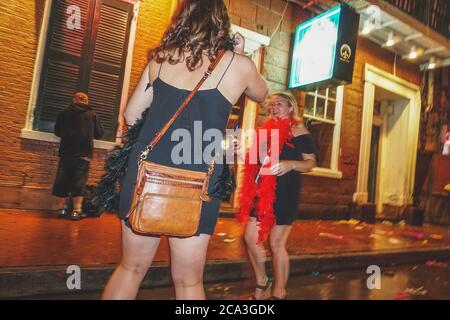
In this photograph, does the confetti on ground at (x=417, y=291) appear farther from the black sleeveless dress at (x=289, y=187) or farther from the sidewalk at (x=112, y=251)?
the black sleeveless dress at (x=289, y=187)

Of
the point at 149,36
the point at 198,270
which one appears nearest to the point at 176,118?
the point at 198,270

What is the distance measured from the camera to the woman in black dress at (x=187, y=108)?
1736 mm

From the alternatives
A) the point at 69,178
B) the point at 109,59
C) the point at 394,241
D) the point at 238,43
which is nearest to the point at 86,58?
the point at 109,59

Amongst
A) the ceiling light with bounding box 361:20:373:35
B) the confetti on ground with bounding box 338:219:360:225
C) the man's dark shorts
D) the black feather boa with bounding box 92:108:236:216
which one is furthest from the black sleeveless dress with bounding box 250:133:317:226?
the ceiling light with bounding box 361:20:373:35

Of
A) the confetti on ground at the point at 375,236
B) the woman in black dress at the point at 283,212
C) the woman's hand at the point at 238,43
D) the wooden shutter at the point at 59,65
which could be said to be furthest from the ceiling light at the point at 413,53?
the woman's hand at the point at 238,43

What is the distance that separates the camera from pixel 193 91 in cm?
170

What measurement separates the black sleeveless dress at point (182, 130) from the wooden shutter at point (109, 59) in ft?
16.8

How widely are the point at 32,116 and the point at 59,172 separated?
44.6 inches

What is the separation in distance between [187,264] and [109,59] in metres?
5.72

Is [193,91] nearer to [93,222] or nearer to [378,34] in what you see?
[93,222]

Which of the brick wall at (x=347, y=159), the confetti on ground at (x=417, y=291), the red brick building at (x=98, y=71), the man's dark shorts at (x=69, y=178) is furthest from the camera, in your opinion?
the brick wall at (x=347, y=159)

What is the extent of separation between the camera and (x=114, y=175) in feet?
6.43

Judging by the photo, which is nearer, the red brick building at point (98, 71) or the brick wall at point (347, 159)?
the red brick building at point (98, 71)

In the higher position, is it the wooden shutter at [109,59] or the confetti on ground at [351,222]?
the wooden shutter at [109,59]
